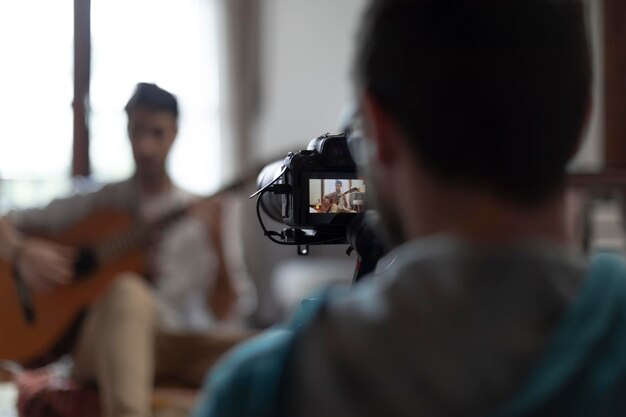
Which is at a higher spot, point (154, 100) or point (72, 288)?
point (154, 100)

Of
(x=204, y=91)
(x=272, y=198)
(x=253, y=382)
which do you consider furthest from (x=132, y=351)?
(x=204, y=91)

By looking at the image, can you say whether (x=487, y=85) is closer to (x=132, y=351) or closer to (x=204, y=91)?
(x=132, y=351)

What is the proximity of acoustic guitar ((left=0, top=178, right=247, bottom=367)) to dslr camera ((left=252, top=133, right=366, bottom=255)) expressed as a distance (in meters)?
1.30

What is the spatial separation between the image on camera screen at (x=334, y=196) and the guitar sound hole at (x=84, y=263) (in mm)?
1499

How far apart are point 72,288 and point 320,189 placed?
59.5 inches

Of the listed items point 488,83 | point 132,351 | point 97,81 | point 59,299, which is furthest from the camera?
point 97,81

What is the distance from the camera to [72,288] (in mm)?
1991

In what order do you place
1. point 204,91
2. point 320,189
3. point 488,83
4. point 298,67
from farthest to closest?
point 298,67 → point 204,91 → point 320,189 → point 488,83

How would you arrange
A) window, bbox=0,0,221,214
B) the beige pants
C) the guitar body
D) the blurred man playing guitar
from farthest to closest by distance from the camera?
window, bbox=0,0,221,214
the guitar body
the blurred man playing guitar
the beige pants

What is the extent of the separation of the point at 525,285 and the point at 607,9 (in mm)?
3132

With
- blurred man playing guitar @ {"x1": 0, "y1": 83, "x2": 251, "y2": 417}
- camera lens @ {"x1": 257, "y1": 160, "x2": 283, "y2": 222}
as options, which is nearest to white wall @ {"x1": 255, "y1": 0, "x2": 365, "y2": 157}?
blurred man playing guitar @ {"x1": 0, "y1": 83, "x2": 251, "y2": 417}

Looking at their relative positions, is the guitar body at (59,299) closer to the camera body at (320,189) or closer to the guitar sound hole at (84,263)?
the guitar sound hole at (84,263)

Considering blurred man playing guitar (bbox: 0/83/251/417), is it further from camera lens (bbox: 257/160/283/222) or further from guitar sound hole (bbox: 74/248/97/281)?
camera lens (bbox: 257/160/283/222)

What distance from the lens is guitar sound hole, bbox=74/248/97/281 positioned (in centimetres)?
201
